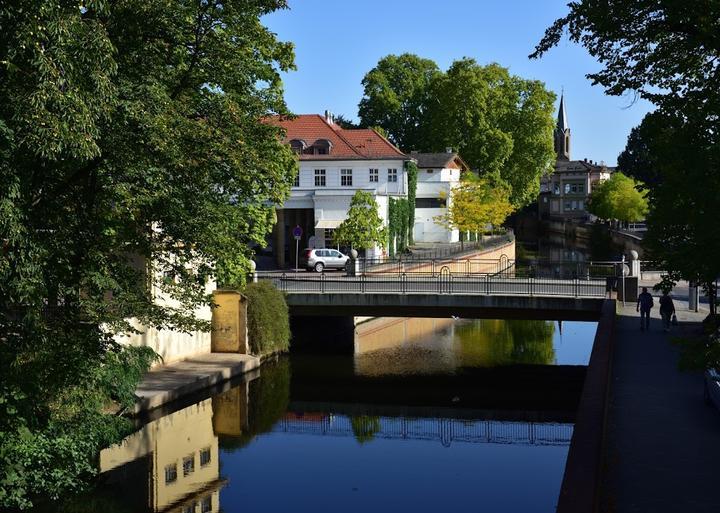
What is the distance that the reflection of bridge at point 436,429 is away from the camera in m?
23.9

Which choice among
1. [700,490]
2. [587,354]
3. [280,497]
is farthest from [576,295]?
[700,490]

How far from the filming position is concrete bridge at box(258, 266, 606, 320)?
1362 inches

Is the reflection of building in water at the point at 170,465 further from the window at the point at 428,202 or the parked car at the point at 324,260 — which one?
the window at the point at 428,202

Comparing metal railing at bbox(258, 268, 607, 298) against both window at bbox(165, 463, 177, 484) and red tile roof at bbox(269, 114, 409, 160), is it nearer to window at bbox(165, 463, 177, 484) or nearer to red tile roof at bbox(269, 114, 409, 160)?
window at bbox(165, 463, 177, 484)

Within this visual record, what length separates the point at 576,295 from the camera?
114 feet

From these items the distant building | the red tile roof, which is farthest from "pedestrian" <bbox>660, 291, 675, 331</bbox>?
the distant building

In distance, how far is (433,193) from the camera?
71.1 meters

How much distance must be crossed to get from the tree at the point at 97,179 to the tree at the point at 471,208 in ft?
166

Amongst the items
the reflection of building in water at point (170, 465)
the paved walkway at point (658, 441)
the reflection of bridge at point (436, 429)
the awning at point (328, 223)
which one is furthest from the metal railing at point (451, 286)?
the awning at point (328, 223)

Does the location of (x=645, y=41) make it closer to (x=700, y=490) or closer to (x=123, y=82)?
(x=700, y=490)

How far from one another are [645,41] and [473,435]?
45.8 ft

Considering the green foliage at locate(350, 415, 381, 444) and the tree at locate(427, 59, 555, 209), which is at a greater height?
the tree at locate(427, 59, 555, 209)

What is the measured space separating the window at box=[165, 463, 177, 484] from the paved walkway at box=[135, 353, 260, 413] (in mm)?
3176

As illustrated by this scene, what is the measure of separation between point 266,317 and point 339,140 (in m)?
26.2
